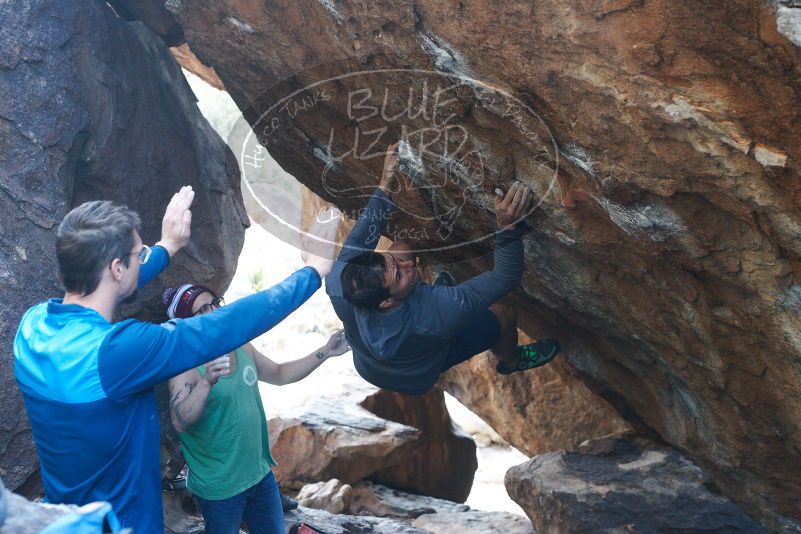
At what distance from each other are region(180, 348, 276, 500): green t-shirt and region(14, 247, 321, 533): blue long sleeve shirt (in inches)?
32.7

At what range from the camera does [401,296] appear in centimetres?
382

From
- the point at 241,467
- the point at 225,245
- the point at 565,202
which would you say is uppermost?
the point at 565,202

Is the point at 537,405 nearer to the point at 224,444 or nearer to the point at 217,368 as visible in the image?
the point at 224,444

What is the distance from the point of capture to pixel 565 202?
11.2 ft

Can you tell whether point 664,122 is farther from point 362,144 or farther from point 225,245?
point 225,245

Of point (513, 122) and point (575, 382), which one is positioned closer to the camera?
point (513, 122)

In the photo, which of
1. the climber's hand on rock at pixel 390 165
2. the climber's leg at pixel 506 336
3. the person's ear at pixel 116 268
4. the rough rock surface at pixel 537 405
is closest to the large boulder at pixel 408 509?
the rough rock surface at pixel 537 405

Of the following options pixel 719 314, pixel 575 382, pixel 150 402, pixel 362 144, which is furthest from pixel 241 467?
pixel 575 382

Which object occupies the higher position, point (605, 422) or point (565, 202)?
point (565, 202)

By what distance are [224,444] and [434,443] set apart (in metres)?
4.15

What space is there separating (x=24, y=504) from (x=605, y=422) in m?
5.36

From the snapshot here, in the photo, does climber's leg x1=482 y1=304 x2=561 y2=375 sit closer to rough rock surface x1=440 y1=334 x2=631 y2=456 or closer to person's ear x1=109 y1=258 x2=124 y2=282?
rough rock surface x1=440 y1=334 x2=631 y2=456

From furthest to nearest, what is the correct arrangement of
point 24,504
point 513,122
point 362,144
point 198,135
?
point 198,135 < point 362,144 < point 513,122 < point 24,504

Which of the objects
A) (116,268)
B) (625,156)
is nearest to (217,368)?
(116,268)
